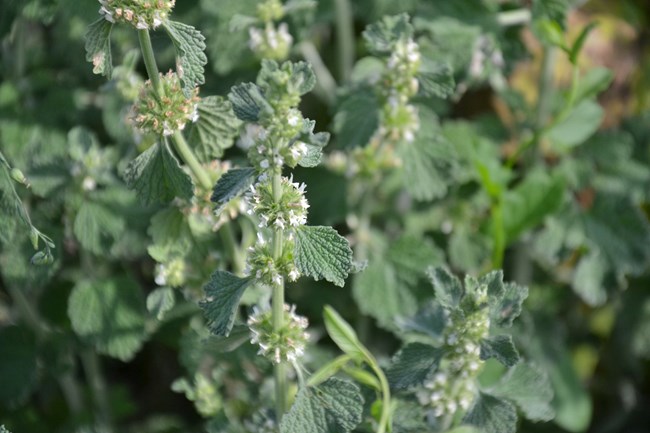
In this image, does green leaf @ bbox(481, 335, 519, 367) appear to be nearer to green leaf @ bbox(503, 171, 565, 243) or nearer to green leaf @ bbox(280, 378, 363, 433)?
green leaf @ bbox(280, 378, 363, 433)

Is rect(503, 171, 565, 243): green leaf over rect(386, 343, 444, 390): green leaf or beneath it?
beneath

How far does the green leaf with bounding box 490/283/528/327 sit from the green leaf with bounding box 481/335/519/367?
0.09ft

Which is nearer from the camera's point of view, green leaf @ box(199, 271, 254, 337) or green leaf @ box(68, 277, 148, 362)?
green leaf @ box(199, 271, 254, 337)

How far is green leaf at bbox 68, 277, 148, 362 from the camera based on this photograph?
1629mm

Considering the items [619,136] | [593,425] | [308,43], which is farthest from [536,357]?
[308,43]

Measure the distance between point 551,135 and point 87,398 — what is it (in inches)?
49.4

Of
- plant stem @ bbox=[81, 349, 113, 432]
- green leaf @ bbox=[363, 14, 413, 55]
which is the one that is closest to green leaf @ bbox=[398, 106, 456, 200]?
green leaf @ bbox=[363, 14, 413, 55]

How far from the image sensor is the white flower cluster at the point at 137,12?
1.16 metres

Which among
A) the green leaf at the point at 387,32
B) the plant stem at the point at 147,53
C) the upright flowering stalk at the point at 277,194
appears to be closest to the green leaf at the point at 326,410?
the upright flowering stalk at the point at 277,194

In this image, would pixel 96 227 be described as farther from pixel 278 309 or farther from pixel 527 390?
pixel 527 390

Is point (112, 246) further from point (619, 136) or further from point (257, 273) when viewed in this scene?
point (619, 136)

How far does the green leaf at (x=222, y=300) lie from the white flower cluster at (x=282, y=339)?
0.31 feet

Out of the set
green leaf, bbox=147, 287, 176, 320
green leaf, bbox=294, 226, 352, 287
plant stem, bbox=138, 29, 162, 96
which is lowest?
green leaf, bbox=147, 287, 176, 320

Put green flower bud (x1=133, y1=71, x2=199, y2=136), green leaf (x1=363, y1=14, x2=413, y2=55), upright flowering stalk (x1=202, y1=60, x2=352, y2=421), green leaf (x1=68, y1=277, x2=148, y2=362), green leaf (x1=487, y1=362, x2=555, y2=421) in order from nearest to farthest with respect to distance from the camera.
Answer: upright flowering stalk (x1=202, y1=60, x2=352, y2=421), green flower bud (x1=133, y1=71, x2=199, y2=136), green leaf (x1=487, y1=362, x2=555, y2=421), green leaf (x1=363, y1=14, x2=413, y2=55), green leaf (x1=68, y1=277, x2=148, y2=362)
